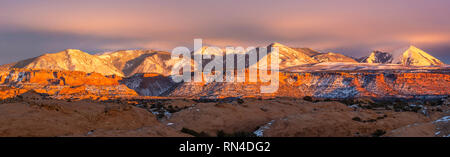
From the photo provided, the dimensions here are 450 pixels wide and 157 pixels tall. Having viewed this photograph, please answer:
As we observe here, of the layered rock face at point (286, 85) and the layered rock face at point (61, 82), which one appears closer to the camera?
the layered rock face at point (286, 85)

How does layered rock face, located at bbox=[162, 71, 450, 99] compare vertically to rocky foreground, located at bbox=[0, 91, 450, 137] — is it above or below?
below


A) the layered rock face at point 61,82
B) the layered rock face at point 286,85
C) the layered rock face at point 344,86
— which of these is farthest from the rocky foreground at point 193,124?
the layered rock face at point 61,82

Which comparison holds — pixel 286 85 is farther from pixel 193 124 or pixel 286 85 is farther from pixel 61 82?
pixel 193 124

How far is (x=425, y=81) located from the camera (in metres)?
132

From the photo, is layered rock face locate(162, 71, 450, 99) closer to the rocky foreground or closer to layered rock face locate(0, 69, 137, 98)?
layered rock face locate(0, 69, 137, 98)

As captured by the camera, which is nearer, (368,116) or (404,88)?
(368,116)

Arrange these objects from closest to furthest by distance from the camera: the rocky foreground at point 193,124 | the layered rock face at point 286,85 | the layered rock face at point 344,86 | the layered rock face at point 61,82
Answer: the rocky foreground at point 193,124
the layered rock face at point 344,86
the layered rock face at point 286,85
the layered rock face at point 61,82

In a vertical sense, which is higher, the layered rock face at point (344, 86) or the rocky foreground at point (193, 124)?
the rocky foreground at point (193, 124)

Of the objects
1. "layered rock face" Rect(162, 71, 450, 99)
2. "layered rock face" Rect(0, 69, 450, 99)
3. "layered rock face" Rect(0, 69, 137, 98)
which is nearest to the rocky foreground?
"layered rock face" Rect(0, 69, 450, 99)

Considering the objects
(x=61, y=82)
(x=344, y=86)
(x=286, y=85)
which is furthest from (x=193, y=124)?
(x=61, y=82)

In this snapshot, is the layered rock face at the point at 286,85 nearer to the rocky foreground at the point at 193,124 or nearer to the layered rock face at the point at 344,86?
the layered rock face at the point at 344,86
